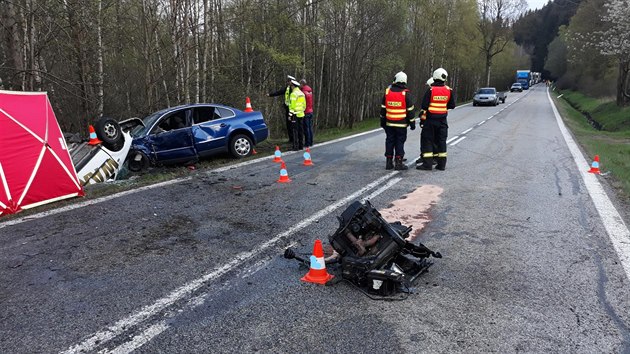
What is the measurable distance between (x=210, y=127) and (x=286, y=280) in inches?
249

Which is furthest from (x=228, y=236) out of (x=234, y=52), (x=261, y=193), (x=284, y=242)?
(x=234, y=52)

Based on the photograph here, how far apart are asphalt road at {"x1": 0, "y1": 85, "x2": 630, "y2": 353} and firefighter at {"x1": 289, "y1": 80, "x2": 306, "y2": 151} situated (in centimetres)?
443

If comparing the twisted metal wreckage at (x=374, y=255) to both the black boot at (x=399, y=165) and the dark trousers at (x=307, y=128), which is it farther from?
the dark trousers at (x=307, y=128)

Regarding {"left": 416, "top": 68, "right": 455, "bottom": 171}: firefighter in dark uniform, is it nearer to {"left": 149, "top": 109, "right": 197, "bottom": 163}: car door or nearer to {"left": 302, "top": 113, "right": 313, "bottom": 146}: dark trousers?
{"left": 302, "top": 113, "right": 313, "bottom": 146}: dark trousers

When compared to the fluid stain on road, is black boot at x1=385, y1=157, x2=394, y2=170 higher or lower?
higher

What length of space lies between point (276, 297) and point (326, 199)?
9.60 ft

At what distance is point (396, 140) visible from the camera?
8.49m

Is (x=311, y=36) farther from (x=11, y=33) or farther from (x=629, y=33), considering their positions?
(x=629, y=33)

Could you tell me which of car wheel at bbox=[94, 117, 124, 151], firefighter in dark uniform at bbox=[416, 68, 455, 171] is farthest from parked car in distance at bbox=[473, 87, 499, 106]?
car wheel at bbox=[94, 117, 124, 151]

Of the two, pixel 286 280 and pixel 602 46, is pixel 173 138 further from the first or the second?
pixel 602 46

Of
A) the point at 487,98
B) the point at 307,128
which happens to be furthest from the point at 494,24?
the point at 307,128

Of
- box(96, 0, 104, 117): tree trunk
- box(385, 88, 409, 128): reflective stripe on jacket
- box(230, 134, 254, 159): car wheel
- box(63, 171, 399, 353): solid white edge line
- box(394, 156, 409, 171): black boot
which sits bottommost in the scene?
box(63, 171, 399, 353): solid white edge line

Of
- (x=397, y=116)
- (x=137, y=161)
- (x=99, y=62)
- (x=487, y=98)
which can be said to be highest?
(x=99, y=62)

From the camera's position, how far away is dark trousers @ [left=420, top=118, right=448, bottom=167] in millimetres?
8445
